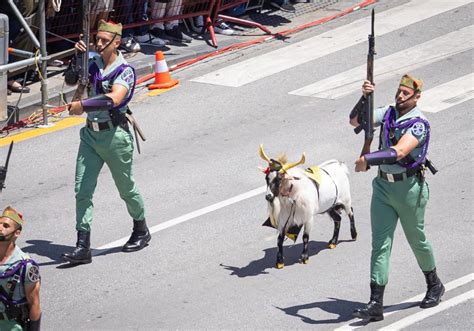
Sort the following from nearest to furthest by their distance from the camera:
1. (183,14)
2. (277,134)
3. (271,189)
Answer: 1. (271,189)
2. (277,134)
3. (183,14)

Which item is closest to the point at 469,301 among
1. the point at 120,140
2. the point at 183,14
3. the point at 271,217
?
the point at 271,217

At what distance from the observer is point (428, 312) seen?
9773 millimetres

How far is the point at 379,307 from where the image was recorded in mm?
9617

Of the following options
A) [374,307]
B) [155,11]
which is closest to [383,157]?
[374,307]

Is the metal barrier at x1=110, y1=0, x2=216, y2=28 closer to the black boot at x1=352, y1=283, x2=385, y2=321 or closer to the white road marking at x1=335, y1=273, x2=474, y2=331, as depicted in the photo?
the white road marking at x1=335, y1=273, x2=474, y2=331

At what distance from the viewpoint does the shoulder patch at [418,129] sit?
944 cm

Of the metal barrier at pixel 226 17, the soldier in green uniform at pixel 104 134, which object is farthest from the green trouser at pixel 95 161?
the metal barrier at pixel 226 17

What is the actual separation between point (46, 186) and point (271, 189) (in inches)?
144

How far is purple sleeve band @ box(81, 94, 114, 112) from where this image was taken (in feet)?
35.1

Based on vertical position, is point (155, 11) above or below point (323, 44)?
above

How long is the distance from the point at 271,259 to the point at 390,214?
1818 millimetres

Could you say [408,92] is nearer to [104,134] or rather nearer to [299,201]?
[299,201]

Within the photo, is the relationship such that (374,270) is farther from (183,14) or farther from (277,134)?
(183,14)

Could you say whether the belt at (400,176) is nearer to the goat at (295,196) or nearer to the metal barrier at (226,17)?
the goat at (295,196)
